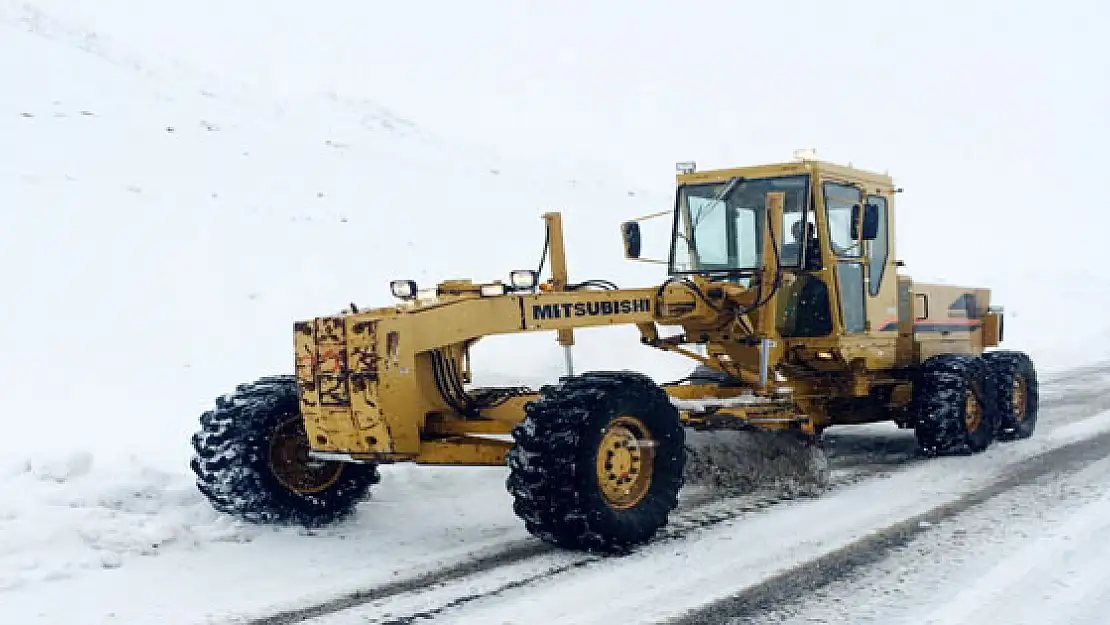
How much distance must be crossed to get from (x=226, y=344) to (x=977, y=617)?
31.3ft

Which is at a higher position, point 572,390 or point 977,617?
point 572,390

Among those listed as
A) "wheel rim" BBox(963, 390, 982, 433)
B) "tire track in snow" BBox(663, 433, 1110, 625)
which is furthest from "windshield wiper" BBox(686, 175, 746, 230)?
"tire track in snow" BBox(663, 433, 1110, 625)

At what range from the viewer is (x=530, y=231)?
20953 millimetres

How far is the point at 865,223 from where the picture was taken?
8.75 metres

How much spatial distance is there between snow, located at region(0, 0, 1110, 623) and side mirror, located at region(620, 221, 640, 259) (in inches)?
84.3

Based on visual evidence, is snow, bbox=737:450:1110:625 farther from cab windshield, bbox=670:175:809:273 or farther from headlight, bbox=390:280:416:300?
headlight, bbox=390:280:416:300

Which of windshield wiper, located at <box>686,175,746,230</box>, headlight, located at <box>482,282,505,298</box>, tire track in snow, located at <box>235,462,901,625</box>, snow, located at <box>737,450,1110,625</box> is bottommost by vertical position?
snow, located at <box>737,450,1110,625</box>

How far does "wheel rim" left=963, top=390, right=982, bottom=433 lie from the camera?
9.66m

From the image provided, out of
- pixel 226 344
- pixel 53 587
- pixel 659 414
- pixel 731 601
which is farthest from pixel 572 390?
pixel 226 344

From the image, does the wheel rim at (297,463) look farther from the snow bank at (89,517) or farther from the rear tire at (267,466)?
the snow bank at (89,517)

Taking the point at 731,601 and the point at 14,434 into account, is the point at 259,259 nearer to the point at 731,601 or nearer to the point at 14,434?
the point at 14,434

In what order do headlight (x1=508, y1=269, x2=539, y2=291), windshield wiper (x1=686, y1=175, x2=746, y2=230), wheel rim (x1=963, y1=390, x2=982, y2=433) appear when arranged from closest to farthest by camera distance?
headlight (x1=508, y1=269, x2=539, y2=291) → windshield wiper (x1=686, y1=175, x2=746, y2=230) → wheel rim (x1=963, y1=390, x2=982, y2=433)

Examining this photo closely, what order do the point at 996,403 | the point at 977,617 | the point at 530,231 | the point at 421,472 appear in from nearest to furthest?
1. the point at 977,617
2. the point at 421,472
3. the point at 996,403
4. the point at 530,231

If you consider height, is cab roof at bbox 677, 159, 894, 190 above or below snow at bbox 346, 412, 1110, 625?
above
